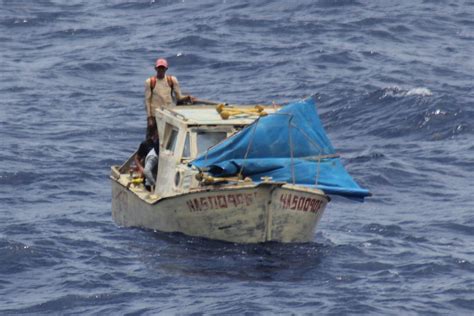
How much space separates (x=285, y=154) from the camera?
28.2 meters

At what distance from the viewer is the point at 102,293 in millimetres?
24875

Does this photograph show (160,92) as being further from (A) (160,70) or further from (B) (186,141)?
(B) (186,141)

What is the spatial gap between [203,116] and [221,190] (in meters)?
3.05

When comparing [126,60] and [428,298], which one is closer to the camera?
[428,298]

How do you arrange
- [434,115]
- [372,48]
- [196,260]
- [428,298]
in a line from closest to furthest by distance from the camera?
1. [428,298]
2. [196,260]
3. [434,115]
4. [372,48]

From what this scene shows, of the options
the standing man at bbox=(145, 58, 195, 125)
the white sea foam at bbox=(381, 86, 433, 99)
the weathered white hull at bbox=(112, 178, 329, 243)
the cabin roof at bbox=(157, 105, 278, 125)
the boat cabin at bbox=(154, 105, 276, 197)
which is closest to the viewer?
the weathered white hull at bbox=(112, 178, 329, 243)

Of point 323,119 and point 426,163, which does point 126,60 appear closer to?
point 323,119

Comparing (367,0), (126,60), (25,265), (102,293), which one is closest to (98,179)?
(25,265)

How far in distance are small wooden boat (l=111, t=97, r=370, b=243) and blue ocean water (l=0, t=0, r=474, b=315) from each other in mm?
375

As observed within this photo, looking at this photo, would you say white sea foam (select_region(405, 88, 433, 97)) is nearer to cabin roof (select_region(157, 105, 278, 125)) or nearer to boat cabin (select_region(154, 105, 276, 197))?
cabin roof (select_region(157, 105, 278, 125))

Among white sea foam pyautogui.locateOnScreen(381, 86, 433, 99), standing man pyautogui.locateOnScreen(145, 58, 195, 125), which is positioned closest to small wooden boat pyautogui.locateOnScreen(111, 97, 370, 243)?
standing man pyautogui.locateOnScreen(145, 58, 195, 125)

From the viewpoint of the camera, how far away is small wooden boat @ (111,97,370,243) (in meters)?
26.9

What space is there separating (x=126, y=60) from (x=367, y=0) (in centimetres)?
1176

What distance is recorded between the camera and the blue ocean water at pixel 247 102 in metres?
25.1
